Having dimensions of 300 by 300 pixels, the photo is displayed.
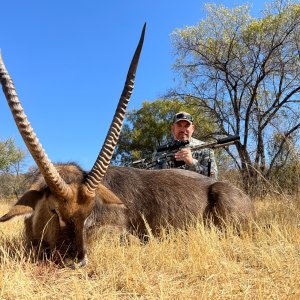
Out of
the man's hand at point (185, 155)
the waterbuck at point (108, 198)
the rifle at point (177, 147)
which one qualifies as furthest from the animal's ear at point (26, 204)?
the rifle at point (177, 147)

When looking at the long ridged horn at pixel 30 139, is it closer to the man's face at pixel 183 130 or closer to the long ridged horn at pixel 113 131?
the long ridged horn at pixel 113 131

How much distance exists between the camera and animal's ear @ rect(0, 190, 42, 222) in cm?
412

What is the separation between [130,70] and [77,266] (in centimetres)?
201

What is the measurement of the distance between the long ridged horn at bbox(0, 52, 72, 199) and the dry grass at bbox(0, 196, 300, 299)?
2.23ft

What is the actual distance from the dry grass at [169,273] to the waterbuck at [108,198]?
283mm

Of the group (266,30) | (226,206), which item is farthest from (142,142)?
(226,206)

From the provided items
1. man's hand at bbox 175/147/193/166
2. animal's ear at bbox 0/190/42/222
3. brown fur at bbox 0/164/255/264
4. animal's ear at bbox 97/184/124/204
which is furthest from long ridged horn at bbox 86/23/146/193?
man's hand at bbox 175/147/193/166

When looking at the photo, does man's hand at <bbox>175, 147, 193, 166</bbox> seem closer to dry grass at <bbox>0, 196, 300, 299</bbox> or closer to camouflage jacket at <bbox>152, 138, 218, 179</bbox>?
camouflage jacket at <bbox>152, 138, 218, 179</bbox>

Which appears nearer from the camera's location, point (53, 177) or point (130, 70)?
point (53, 177)

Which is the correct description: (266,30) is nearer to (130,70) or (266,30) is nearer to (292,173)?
(292,173)

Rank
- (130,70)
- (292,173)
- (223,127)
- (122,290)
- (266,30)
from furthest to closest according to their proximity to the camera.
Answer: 1. (223,127)
2. (266,30)
3. (292,173)
4. (130,70)
5. (122,290)

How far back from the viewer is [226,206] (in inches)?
229

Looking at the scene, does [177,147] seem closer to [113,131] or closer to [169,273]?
[113,131]

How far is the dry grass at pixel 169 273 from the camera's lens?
3.08 m
